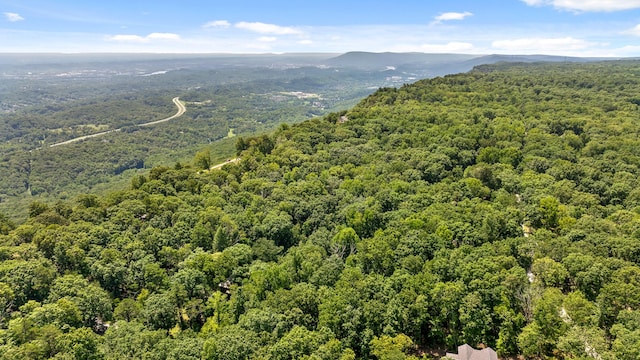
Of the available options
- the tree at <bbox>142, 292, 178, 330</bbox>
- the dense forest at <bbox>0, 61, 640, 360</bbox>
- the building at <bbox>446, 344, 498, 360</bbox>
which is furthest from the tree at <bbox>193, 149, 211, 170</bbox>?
the building at <bbox>446, 344, 498, 360</bbox>

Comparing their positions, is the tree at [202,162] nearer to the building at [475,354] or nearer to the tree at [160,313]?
the tree at [160,313]

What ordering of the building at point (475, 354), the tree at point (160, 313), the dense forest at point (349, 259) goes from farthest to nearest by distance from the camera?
the tree at point (160, 313) → the dense forest at point (349, 259) → the building at point (475, 354)

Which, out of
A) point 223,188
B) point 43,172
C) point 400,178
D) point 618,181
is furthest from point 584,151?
point 43,172

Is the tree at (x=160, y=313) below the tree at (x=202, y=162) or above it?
below

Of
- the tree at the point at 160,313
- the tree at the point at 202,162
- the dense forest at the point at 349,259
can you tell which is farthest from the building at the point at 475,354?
the tree at the point at 202,162

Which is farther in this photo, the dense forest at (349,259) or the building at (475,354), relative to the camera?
the dense forest at (349,259)

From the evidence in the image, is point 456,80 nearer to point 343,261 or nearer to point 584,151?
point 584,151

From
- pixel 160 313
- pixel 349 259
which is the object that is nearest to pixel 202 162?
pixel 160 313

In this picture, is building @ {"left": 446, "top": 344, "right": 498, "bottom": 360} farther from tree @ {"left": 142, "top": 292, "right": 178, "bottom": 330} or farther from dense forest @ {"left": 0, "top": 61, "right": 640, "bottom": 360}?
tree @ {"left": 142, "top": 292, "right": 178, "bottom": 330}

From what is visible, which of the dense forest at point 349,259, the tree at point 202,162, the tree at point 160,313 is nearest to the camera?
the dense forest at point 349,259
